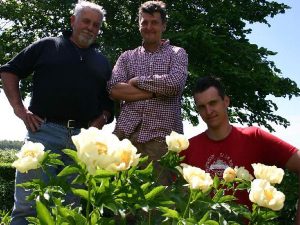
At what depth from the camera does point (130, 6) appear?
1494 centimetres

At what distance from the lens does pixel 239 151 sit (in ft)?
10.7

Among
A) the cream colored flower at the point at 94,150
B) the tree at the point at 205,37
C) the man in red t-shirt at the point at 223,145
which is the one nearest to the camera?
the cream colored flower at the point at 94,150

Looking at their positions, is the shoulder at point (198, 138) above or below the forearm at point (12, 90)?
below

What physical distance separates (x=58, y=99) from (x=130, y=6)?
11.6 m

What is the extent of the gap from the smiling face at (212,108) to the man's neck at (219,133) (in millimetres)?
22

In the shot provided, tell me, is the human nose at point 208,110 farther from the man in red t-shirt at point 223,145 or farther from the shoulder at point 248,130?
the shoulder at point 248,130

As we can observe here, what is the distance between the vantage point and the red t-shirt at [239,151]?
320 cm

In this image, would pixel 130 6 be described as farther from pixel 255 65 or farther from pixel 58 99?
pixel 58 99

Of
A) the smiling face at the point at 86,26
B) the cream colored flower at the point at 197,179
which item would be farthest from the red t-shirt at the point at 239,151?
the smiling face at the point at 86,26

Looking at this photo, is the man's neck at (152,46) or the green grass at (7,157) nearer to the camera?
the man's neck at (152,46)

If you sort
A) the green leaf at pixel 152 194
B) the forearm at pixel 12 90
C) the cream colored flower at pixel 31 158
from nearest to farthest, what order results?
the green leaf at pixel 152 194
the cream colored flower at pixel 31 158
the forearm at pixel 12 90

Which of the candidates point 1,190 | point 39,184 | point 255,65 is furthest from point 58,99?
point 255,65

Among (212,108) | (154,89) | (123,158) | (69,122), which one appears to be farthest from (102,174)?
(69,122)

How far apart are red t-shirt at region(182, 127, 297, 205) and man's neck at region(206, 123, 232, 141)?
0.03 metres
